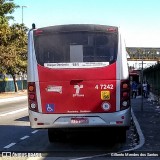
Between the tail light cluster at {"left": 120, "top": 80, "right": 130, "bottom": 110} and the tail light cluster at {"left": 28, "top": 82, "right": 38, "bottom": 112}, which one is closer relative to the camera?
the tail light cluster at {"left": 120, "top": 80, "right": 130, "bottom": 110}

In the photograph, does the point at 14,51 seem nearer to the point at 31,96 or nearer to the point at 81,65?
the point at 31,96

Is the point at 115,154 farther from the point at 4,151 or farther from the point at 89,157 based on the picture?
the point at 4,151

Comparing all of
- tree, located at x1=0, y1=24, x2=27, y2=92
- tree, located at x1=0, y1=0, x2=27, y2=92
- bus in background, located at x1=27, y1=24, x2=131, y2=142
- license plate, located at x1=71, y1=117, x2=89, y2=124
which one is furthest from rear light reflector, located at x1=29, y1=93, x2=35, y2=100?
tree, located at x1=0, y1=24, x2=27, y2=92

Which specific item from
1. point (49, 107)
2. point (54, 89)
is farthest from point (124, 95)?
point (49, 107)

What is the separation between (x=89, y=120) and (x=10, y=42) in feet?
150

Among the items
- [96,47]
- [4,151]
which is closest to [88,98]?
[96,47]

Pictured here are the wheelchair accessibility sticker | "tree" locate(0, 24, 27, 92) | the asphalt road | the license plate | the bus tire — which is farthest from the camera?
"tree" locate(0, 24, 27, 92)

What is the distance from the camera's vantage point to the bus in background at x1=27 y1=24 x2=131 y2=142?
10984mm

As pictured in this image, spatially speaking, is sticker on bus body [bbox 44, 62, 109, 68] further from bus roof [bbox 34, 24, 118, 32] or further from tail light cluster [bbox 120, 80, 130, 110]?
bus roof [bbox 34, 24, 118, 32]

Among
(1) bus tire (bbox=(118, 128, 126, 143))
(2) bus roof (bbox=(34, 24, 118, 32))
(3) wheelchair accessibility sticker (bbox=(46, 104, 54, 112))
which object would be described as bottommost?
(1) bus tire (bbox=(118, 128, 126, 143))

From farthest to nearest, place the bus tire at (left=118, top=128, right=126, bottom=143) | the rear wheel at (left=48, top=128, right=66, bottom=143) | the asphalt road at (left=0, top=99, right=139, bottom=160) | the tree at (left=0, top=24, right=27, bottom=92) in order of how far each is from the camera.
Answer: the tree at (left=0, top=24, right=27, bottom=92) → the rear wheel at (left=48, top=128, right=66, bottom=143) → the bus tire at (left=118, top=128, right=126, bottom=143) → the asphalt road at (left=0, top=99, right=139, bottom=160)

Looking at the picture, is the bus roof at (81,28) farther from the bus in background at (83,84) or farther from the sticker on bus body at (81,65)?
the sticker on bus body at (81,65)

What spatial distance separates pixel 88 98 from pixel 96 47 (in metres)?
1.33

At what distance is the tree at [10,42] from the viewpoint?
152 ft
